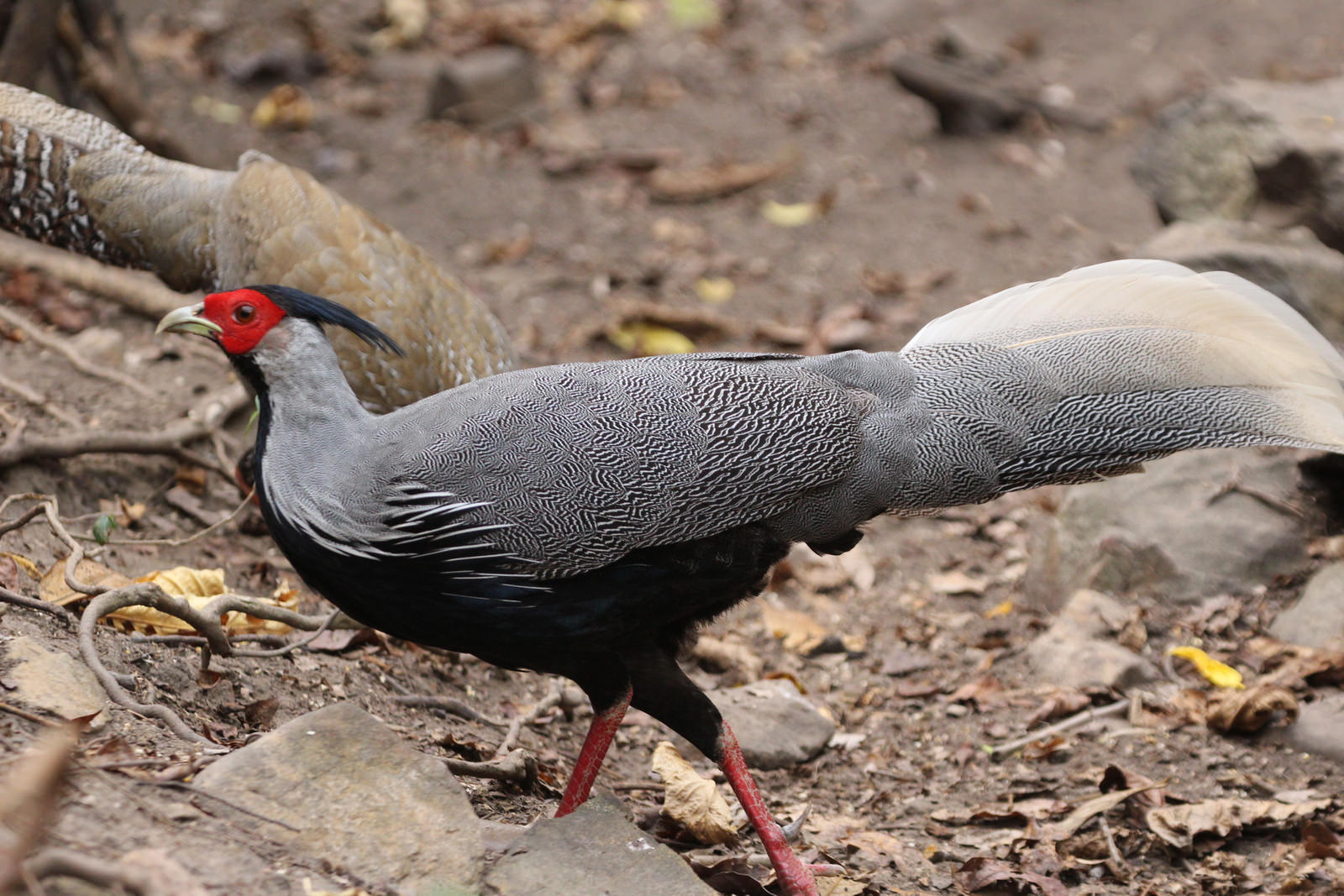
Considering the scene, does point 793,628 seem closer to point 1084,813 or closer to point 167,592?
point 1084,813

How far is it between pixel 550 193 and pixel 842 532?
526 cm

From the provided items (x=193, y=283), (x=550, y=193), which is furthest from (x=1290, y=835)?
(x=550, y=193)

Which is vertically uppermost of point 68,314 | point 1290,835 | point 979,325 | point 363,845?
point 979,325

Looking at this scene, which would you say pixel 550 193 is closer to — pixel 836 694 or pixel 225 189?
pixel 225 189

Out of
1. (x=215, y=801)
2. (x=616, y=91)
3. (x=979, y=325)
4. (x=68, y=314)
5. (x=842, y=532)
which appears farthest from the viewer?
(x=616, y=91)

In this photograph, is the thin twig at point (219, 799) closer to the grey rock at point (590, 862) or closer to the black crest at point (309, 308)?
the grey rock at point (590, 862)

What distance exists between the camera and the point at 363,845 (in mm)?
2512

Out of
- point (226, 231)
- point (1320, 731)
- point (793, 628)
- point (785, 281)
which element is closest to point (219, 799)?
point (226, 231)

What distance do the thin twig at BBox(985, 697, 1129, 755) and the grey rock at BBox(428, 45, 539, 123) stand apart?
6116 millimetres

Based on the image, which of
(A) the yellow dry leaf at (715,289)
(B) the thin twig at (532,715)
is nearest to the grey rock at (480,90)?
(A) the yellow dry leaf at (715,289)

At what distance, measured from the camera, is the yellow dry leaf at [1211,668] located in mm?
4148

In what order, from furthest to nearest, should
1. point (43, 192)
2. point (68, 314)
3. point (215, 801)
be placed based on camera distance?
point (68, 314), point (43, 192), point (215, 801)

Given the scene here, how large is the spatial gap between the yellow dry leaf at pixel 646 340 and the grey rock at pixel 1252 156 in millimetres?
2413

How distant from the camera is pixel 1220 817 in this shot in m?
3.48
